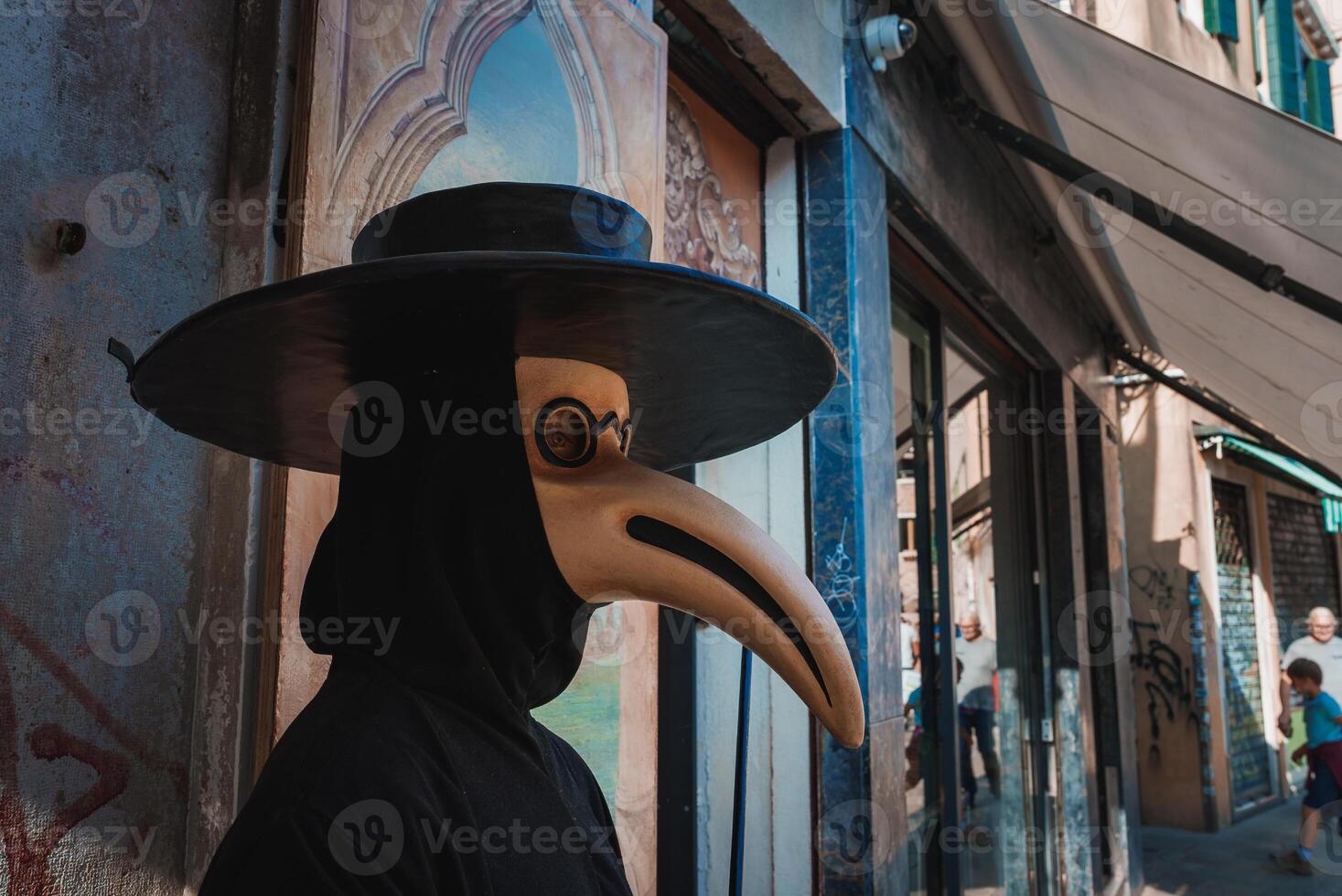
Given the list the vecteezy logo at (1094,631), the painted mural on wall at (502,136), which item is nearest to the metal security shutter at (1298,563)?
the vecteezy logo at (1094,631)

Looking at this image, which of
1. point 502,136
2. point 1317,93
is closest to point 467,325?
point 502,136

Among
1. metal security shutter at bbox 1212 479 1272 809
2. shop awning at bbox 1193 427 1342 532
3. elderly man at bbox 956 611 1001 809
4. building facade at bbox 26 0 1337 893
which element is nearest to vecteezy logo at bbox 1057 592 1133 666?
building facade at bbox 26 0 1337 893

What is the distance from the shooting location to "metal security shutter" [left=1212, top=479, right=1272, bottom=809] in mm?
10312

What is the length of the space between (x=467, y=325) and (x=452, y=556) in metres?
0.25

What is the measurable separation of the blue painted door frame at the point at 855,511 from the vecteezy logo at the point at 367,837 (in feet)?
6.78

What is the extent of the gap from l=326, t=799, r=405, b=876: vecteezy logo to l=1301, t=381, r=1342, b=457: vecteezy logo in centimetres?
563

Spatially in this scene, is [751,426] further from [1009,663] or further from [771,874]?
[1009,663]

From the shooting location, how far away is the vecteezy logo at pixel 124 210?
49.8 inches

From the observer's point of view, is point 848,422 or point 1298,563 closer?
point 848,422

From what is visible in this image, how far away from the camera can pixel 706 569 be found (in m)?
1.01

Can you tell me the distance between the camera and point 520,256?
0.84m

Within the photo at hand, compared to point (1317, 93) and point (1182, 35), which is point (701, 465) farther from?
point (1317, 93)

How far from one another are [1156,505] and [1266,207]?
6853 millimetres

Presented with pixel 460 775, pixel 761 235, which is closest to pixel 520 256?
pixel 460 775
